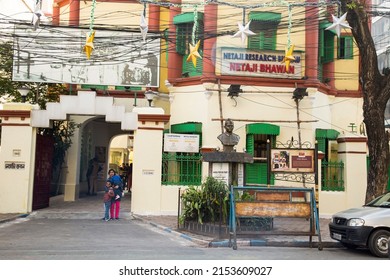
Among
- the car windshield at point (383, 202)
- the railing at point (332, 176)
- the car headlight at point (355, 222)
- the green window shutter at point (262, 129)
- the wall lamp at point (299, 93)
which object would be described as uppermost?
the wall lamp at point (299, 93)

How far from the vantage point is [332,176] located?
15469 millimetres

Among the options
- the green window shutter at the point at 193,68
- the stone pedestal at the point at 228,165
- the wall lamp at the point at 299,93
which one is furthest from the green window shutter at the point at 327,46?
the stone pedestal at the point at 228,165

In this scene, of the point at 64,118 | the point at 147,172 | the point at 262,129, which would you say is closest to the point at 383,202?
the point at 262,129

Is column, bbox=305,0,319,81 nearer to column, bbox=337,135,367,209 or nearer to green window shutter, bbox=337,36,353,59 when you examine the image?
green window shutter, bbox=337,36,353,59

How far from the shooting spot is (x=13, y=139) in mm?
14633

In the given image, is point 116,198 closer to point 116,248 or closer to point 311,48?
point 116,248

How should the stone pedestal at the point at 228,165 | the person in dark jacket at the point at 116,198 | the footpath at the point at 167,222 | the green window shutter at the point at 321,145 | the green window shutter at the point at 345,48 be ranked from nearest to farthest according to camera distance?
the footpath at the point at 167,222 → the stone pedestal at the point at 228,165 → the person in dark jacket at the point at 116,198 → the green window shutter at the point at 321,145 → the green window shutter at the point at 345,48

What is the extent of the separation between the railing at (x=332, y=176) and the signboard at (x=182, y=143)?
467 centimetres

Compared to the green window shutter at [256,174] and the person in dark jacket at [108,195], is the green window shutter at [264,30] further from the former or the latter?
the person in dark jacket at [108,195]

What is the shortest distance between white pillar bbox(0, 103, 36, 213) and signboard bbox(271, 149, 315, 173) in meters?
8.41

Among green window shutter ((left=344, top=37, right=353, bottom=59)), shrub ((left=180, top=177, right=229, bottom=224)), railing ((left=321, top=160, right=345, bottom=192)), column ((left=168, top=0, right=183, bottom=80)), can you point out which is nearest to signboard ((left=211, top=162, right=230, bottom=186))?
shrub ((left=180, top=177, right=229, bottom=224))

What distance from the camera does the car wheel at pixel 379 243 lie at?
341 inches

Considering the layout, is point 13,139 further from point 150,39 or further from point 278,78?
point 278,78
